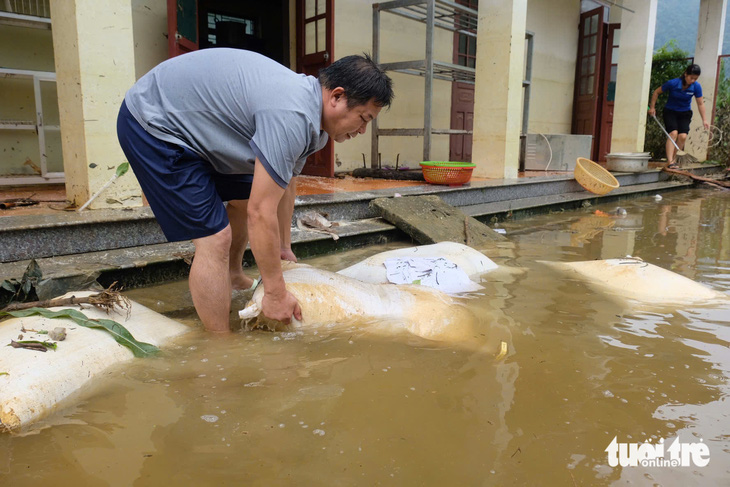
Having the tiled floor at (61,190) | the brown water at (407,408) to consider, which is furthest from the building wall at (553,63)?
the brown water at (407,408)

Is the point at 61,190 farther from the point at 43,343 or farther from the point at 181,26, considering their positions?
the point at 43,343

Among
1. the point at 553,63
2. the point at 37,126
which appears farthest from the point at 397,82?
the point at 37,126

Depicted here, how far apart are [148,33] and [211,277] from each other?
4.47 m

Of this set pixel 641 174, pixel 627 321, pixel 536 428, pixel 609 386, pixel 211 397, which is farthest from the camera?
pixel 641 174

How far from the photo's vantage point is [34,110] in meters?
5.16

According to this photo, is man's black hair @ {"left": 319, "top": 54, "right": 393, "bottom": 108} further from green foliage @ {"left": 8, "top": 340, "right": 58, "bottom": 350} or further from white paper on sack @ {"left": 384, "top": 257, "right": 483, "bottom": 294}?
green foliage @ {"left": 8, "top": 340, "right": 58, "bottom": 350}

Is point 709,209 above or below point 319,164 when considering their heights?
below

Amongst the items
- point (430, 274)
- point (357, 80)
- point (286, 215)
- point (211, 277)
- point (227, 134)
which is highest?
point (357, 80)

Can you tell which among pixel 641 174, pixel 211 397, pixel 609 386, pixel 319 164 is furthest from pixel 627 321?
pixel 641 174

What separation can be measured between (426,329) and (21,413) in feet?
4.43

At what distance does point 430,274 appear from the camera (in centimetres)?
273

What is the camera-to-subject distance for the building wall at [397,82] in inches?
285

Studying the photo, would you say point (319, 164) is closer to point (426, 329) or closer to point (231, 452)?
point (426, 329)

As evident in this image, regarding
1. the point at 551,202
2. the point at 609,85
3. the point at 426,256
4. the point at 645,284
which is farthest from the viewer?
the point at 609,85
